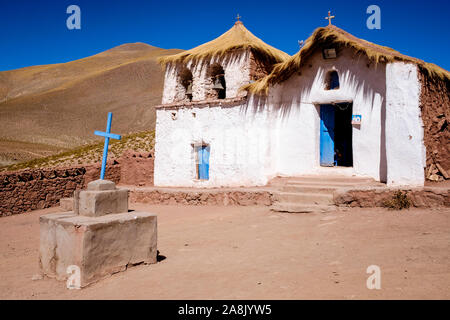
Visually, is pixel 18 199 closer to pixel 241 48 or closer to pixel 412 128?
pixel 241 48

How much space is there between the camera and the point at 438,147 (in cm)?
955

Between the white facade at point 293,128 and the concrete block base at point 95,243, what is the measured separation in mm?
6428

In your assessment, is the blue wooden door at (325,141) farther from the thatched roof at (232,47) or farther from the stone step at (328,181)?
the thatched roof at (232,47)

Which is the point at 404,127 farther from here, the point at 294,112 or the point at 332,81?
the point at 294,112

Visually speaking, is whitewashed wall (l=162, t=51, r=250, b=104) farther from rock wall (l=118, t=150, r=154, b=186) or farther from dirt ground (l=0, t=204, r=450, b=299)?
dirt ground (l=0, t=204, r=450, b=299)

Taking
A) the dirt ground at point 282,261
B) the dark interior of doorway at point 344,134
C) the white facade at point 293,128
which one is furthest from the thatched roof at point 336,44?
the dirt ground at point 282,261

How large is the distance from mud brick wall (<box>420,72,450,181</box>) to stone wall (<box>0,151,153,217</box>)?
9431 millimetres

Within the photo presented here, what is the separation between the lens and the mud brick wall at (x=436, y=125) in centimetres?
897

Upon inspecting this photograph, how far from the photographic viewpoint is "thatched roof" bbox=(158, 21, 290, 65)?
12.2 metres

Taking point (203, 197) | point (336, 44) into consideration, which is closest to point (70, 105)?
point (203, 197)
